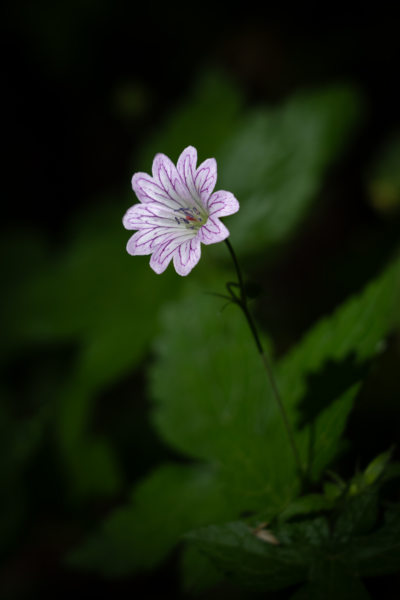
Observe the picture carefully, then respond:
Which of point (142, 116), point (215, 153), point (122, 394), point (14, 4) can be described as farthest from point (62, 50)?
point (122, 394)

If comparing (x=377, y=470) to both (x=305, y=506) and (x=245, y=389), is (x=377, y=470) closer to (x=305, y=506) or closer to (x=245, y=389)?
(x=305, y=506)

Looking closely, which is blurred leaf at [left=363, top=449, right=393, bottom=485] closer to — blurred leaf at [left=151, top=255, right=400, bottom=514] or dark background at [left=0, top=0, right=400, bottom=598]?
blurred leaf at [left=151, top=255, right=400, bottom=514]

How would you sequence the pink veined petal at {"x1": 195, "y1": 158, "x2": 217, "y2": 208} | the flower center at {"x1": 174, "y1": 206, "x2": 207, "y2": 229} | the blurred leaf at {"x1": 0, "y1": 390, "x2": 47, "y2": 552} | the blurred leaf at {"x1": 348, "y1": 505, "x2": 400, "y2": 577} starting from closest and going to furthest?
the blurred leaf at {"x1": 348, "y1": 505, "x2": 400, "y2": 577} < the pink veined petal at {"x1": 195, "y1": 158, "x2": 217, "y2": 208} < the flower center at {"x1": 174, "y1": 206, "x2": 207, "y2": 229} < the blurred leaf at {"x1": 0, "y1": 390, "x2": 47, "y2": 552}

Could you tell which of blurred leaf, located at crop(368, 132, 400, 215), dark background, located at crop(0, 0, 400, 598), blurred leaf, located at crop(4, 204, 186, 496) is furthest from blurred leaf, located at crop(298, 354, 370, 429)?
blurred leaf, located at crop(368, 132, 400, 215)

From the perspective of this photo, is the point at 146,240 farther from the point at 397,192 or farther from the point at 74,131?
the point at 74,131

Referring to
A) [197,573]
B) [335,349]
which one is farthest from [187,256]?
[197,573]

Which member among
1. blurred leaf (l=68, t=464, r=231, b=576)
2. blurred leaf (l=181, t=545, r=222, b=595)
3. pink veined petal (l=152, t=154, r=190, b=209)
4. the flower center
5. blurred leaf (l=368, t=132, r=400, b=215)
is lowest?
blurred leaf (l=181, t=545, r=222, b=595)

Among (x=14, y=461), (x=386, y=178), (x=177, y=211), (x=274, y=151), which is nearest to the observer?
(x=177, y=211)
